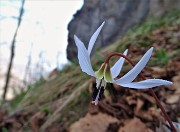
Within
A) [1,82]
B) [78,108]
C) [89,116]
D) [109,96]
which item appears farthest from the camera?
[1,82]

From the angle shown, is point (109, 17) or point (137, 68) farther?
point (109, 17)

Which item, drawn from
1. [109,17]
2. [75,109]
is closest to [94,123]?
[75,109]

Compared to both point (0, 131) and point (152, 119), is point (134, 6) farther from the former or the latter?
point (152, 119)

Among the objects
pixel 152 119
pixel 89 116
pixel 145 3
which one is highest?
pixel 145 3

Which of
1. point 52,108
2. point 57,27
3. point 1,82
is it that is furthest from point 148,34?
point 1,82

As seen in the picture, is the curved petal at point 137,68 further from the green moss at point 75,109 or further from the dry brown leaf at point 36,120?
the dry brown leaf at point 36,120

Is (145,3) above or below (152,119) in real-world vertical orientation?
above

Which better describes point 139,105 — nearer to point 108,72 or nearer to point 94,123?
point 94,123
